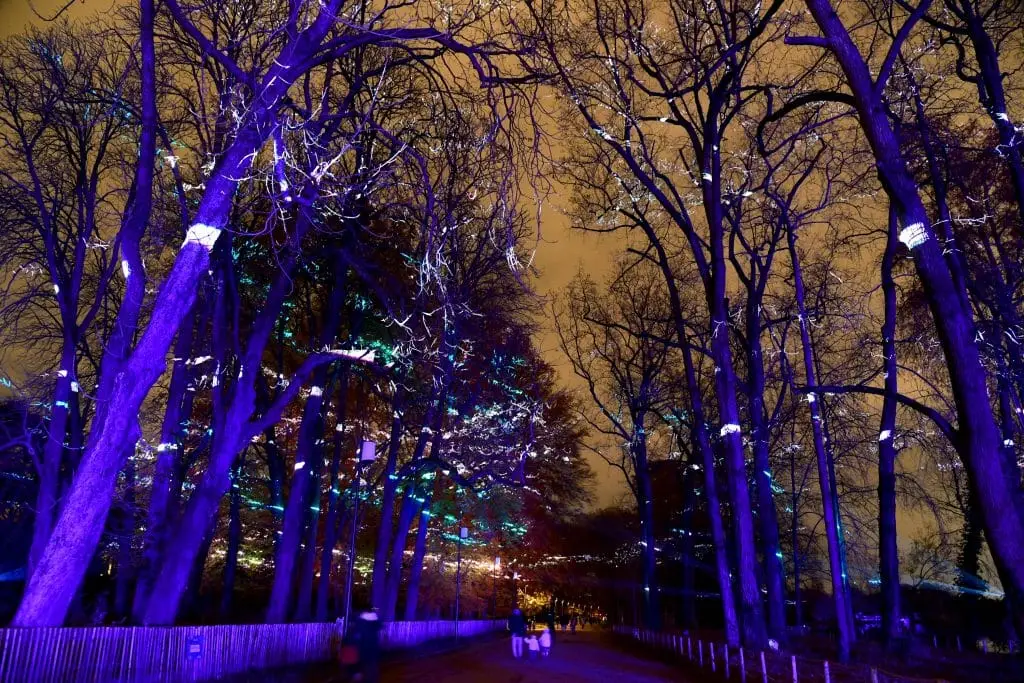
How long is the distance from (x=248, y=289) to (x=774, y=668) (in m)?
18.7

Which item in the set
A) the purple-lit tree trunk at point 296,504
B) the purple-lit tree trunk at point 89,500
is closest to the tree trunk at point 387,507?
the purple-lit tree trunk at point 296,504

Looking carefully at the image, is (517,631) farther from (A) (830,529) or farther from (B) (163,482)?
(B) (163,482)

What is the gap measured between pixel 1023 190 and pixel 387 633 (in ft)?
67.9

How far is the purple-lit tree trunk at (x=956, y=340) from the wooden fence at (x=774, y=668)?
1952 millimetres

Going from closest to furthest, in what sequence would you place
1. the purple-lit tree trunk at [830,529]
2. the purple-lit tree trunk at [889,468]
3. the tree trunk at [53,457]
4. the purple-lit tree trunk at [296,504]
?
the tree trunk at [53,457]
the purple-lit tree trunk at [296,504]
the purple-lit tree trunk at [830,529]
the purple-lit tree trunk at [889,468]

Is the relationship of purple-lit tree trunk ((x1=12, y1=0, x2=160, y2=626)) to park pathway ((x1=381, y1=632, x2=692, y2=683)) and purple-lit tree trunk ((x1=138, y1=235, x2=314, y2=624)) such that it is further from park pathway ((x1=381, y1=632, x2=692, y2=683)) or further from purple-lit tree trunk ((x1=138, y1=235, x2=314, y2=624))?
park pathway ((x1=381, y1=632, x2=692, y2=683))

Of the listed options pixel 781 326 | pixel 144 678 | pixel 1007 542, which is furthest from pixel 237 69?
pixel 781 326

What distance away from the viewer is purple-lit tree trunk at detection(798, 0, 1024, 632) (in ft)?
30.2

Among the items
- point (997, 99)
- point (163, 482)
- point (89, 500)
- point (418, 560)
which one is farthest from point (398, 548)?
point (997, 99)

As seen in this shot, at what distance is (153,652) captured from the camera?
11797 millimetres

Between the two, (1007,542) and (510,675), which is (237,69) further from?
(510,675)

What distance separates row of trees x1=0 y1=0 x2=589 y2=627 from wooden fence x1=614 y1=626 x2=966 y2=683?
7734 mm

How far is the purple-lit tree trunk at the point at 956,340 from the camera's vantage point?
363 inches

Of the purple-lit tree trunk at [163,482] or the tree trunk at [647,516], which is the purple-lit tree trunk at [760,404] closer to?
the tree trunk at [647,516]
